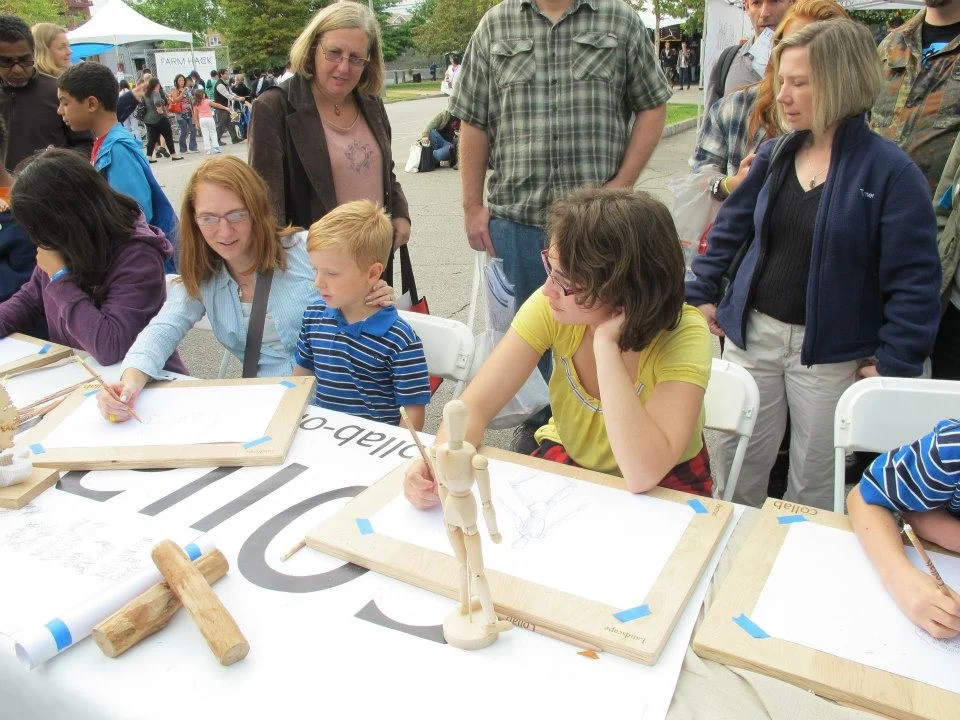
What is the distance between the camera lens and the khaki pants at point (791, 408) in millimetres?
1960

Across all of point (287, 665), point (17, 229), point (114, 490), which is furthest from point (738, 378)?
point (17, 229)

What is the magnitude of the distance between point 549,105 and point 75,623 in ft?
7.14

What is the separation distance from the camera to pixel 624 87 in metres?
2.65

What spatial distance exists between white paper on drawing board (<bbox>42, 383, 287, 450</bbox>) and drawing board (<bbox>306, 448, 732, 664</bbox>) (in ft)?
1.47

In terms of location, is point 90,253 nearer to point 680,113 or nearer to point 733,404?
point 733,404

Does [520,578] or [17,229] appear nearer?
[520,578]

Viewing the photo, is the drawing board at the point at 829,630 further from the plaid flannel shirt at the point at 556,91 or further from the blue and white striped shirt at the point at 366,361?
the plaid flannel shirt at the point at 556,91

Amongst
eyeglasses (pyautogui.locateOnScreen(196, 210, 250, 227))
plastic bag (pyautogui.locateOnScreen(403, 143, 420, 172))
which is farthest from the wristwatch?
plastic bag (pyautogui.locateOnScreen(403, 143, 420, 172))

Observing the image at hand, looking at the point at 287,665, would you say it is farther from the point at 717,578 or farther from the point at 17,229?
the point at 17,229

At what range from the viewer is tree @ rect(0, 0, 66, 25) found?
1150 inches

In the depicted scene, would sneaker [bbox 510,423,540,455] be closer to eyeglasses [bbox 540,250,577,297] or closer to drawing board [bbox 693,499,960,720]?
eyeglasses [bbox 540,250,577,297]

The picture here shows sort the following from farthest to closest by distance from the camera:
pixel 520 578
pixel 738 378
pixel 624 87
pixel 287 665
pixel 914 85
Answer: pixel 624 87
pixel 914 85
pixel 738 378
pixel 520 578
pixel 287 665

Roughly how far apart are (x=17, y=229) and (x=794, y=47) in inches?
105

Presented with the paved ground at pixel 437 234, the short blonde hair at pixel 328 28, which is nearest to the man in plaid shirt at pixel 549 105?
the short blonde hair at pixel 328 28
